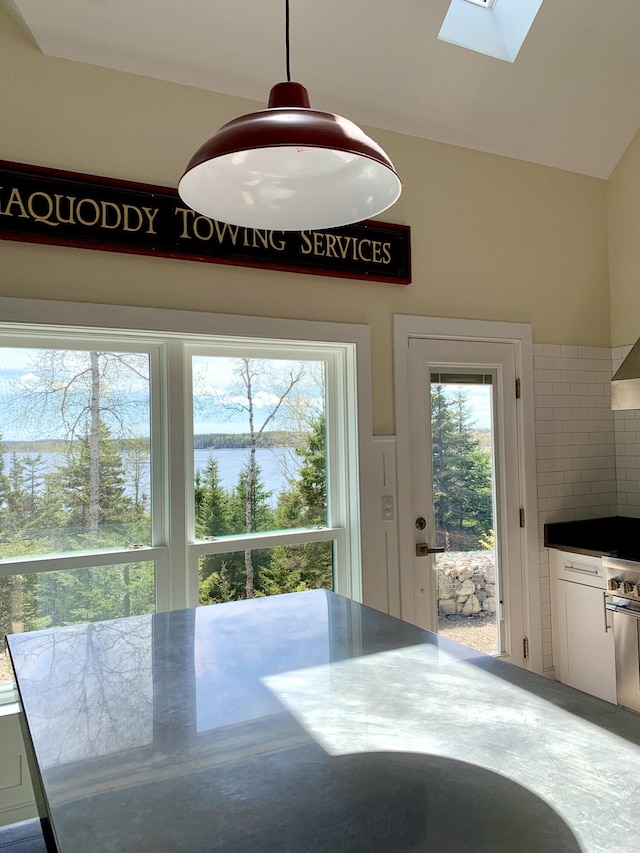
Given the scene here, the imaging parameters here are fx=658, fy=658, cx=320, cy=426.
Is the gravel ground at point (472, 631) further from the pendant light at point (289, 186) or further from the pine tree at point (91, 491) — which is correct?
the pendant light at point (289, 186)

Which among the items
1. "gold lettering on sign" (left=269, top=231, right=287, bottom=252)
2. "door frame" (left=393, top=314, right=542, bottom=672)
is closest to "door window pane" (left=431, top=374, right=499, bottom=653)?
"door frame" (left=393, top=314, right=542, bottom=672)

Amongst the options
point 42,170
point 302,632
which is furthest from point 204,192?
point 42,170

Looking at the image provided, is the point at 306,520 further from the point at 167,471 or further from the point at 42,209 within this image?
the point at 42,209

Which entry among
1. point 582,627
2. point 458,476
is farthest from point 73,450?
point 582,627

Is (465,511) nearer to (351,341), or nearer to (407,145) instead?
(351,341)

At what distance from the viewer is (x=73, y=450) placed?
104 inches

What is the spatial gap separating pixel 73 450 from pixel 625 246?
331 cm

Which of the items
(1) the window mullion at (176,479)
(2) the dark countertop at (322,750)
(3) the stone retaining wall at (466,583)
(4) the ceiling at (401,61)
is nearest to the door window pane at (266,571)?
(1) the window mullion at (176,479)

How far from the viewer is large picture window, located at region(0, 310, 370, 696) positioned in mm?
2547

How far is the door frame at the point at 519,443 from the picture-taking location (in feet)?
10.7

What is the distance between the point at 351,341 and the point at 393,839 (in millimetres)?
2549

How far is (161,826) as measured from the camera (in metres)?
0.77

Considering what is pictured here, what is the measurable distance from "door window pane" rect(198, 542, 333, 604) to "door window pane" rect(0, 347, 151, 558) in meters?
0.33

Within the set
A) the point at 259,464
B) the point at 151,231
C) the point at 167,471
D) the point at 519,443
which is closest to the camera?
the point at 151,231
